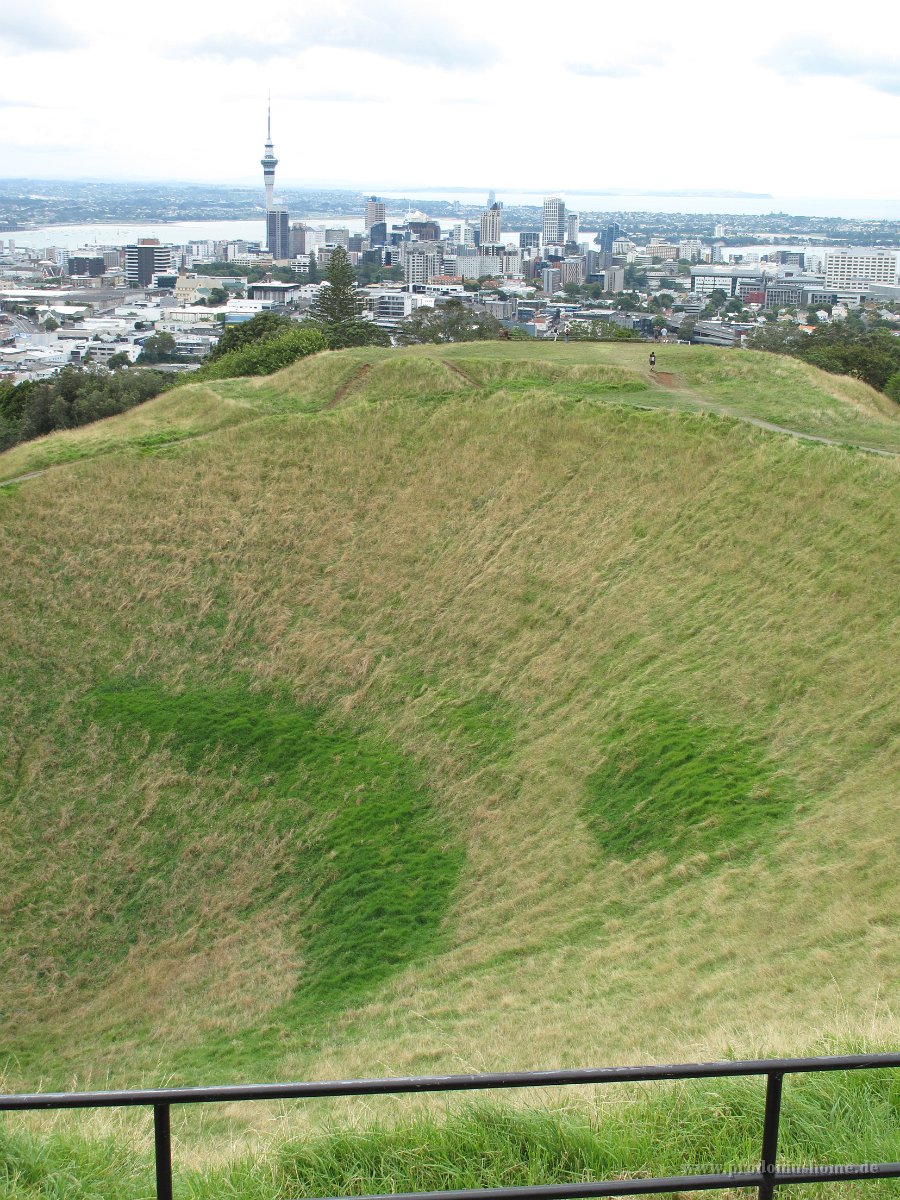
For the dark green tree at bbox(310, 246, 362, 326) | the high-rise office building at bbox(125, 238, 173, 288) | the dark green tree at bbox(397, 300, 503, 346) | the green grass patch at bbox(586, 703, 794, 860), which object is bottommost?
the green grass patch at bbox(586, 703, 794, 860)

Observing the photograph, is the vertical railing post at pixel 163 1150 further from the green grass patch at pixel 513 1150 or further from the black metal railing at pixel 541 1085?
the green grass patch at pixel 513 1150

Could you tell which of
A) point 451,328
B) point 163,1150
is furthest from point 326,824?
point 451,328

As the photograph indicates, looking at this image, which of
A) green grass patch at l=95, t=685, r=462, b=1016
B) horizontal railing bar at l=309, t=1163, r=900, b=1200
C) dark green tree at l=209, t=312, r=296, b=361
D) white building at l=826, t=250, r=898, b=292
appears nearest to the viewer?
horizontal railing bar at l=309, t=1163, r=900, b=1200

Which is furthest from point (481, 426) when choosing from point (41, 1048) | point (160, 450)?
point (41, 1048)

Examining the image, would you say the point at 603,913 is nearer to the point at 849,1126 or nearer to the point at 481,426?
the point at 849,1126

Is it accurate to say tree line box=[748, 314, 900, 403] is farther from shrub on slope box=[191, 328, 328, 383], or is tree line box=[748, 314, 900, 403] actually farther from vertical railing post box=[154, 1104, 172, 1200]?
vertical railing post box=[154, 1104, 172, 1200]


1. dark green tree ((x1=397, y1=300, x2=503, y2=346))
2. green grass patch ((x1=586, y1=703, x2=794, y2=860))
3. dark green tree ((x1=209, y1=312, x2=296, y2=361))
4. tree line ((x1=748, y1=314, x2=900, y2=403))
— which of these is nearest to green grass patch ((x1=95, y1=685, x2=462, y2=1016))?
green grass patch ((x1=586, y1=703, x2=794, y2=860))

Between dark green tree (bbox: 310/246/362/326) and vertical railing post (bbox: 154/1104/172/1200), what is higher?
dark green tree (bbox: 310/246/362/326)
